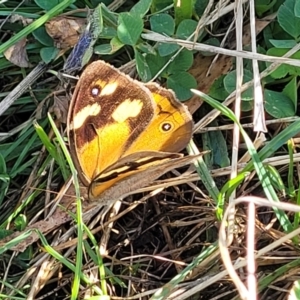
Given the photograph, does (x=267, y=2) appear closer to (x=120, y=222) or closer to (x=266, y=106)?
(x=266, y=106)

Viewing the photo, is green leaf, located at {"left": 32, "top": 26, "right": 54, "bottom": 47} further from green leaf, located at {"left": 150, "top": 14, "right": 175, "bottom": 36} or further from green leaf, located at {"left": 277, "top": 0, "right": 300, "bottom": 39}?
green leaf, located at {"left": 277, "top": 0, "right": 300, "bottom": 39}

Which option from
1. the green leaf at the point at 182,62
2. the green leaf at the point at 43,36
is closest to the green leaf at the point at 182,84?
the green leaf at the point at 182,62

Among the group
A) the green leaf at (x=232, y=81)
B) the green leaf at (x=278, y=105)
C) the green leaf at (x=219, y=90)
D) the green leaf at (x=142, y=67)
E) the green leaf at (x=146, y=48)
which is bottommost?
the green leaf at (x=278, y=105)

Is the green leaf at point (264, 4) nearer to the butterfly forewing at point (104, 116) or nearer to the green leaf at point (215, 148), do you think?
the green leaf at point (215, 148)

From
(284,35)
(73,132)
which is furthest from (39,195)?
(284,35)

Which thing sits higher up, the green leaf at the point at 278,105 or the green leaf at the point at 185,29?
the green leaf at the point at 185,29

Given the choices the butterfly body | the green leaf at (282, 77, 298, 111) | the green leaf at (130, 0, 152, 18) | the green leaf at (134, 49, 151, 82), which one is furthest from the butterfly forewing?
the green leaf at (282, 77, 298, 111)

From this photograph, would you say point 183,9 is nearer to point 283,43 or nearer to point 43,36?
point 283,43
